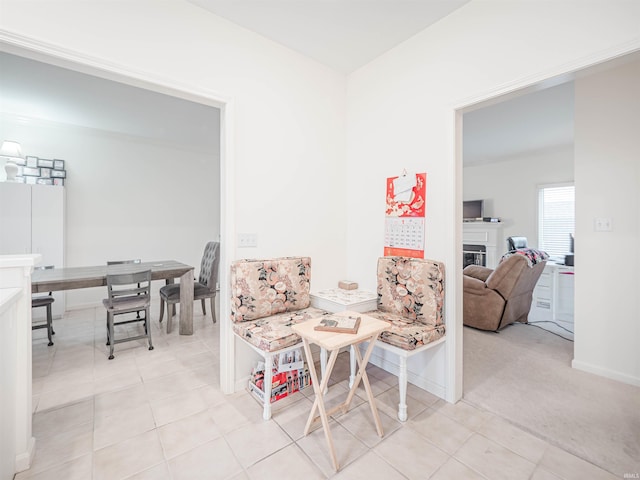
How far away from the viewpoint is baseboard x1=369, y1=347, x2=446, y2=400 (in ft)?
7.38

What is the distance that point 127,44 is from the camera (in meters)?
1.86

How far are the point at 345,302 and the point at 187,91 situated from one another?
6.36 feet

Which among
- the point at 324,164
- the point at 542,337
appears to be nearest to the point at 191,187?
the point at 324,164

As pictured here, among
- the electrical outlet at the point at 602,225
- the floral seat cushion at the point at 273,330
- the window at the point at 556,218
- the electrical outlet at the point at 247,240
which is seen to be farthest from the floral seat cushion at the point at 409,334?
the window at the point at 556,218

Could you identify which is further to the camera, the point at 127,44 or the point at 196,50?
the point at 196,50

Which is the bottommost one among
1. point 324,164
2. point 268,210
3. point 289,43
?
point 268,210

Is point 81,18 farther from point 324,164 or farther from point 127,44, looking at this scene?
point 324,164

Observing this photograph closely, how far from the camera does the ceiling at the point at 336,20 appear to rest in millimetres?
2078

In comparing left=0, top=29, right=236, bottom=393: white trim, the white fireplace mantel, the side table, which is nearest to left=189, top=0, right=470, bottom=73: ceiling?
left=0, top=29, right=236, bottom=393: white trim

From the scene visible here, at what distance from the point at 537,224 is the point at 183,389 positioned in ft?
21.5

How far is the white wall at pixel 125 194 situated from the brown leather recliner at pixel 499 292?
4628 mm

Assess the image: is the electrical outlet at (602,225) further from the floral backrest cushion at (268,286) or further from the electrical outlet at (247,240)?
the electrical outlet at (247,240)

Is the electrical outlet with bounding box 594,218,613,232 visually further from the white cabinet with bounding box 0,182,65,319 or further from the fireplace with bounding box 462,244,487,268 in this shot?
the white cabinet with bounding box 0,182,65,319

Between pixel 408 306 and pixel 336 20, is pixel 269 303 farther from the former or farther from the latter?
pixel 336 20
